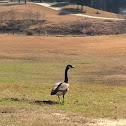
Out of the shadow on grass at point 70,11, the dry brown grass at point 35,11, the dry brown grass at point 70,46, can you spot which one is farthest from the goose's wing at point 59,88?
the shadow on grass at point 70,11

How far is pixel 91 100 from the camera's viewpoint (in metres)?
16.9

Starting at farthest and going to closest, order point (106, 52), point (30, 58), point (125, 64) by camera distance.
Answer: point (106, 52), point (30, 58), point (125, 64)

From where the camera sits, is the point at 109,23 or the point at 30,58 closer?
the point at 30,58

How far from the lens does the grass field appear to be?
42.4 ft

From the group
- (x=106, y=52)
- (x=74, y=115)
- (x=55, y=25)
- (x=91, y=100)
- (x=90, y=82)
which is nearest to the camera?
(x=74, y=115)

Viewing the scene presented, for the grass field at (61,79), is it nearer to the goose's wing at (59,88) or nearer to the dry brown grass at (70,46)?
the dry brown grass at (70,46)

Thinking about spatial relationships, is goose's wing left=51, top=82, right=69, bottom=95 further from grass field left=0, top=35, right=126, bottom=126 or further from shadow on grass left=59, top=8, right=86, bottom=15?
shadow on grass left=59, top=8, right=86, bottom=15

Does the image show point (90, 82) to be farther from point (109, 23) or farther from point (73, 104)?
point (109, 23)

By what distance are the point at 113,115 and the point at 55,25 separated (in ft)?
305

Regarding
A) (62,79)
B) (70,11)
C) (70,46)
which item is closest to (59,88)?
(62,79)

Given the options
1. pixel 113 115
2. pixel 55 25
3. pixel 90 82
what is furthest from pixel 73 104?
pixel 55 25

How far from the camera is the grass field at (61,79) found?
42.4 ft

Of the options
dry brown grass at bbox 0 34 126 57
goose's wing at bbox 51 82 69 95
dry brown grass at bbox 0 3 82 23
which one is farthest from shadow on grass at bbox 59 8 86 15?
goose's wing at bbox 51 82 69 95

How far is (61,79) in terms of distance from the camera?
31891 millimetres
